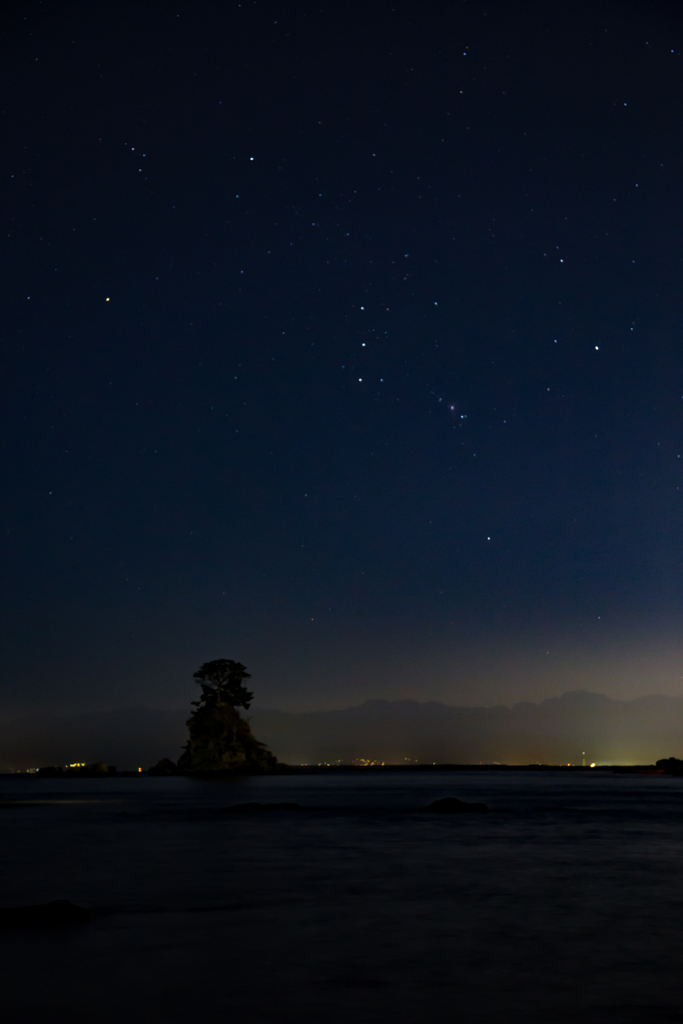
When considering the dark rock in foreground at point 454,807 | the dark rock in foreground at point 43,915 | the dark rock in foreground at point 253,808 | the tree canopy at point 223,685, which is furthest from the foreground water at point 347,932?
the tree canopy at point 223,685

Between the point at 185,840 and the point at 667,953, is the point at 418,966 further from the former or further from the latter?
the point at 185,840

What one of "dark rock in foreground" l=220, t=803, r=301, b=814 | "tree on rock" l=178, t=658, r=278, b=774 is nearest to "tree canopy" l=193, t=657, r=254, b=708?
"tree on rock" l=178, t=658, r=278, b=774

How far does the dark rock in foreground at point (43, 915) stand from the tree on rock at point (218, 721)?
125 m

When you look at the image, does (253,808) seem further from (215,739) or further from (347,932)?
(215,739)

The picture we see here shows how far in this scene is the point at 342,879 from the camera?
2703 centimetres

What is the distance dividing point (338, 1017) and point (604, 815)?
54747mm

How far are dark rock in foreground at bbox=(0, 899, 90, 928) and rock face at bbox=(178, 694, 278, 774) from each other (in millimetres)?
124492

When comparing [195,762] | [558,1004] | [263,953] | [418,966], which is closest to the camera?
[558,1004]

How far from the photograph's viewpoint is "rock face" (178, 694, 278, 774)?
14162 centimetres

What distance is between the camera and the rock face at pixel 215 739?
14162 centimetres

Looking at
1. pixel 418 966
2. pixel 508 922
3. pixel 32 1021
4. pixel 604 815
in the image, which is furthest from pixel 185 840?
pixel 604 815

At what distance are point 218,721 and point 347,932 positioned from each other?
419 feet

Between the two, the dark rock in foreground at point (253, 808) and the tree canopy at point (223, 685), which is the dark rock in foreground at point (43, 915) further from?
the tree canopy at point (223, 685)

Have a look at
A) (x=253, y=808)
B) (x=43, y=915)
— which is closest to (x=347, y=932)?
(x=43, y=915)
